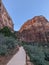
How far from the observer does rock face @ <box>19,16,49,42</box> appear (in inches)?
904

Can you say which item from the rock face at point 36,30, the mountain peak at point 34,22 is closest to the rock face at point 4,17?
the rock face at point 36,30

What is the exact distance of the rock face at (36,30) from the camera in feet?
75.4

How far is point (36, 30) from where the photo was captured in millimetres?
24938

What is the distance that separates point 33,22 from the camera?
26.5m

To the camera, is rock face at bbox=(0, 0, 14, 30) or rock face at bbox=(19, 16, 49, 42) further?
rock face at bbox=(19, 16, 49, 42)

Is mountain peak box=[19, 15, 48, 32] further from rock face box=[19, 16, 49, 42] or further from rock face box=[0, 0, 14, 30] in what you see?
rock face box=[0, 0, 14, 30]

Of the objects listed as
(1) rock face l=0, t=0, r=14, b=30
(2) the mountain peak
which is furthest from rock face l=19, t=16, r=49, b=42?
(1) rock face l=0, t=0, r=14, b=30

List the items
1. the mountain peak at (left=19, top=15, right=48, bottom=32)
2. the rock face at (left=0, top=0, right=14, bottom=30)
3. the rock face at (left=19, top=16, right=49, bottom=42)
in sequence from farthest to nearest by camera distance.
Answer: the mountain peak at (left=19, top=15, right=48, bottom=32)
the rock face at (left=19, top=16, right=49, bottom=42)
the rock face at (left=0, top=0, right=14, bottom=30)

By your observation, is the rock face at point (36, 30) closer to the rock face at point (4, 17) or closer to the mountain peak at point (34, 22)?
the mountain peak at point (34, 22)

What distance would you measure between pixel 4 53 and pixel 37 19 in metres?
19.1

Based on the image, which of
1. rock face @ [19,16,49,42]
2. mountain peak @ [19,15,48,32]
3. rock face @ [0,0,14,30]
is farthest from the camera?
mountain peak @ [19,15,48,32]

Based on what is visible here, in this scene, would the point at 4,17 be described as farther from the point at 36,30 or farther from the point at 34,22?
the point at 34,22

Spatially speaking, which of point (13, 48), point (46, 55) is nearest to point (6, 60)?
point (13, 48)

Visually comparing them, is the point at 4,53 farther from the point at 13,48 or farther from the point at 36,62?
the point at 36,62
